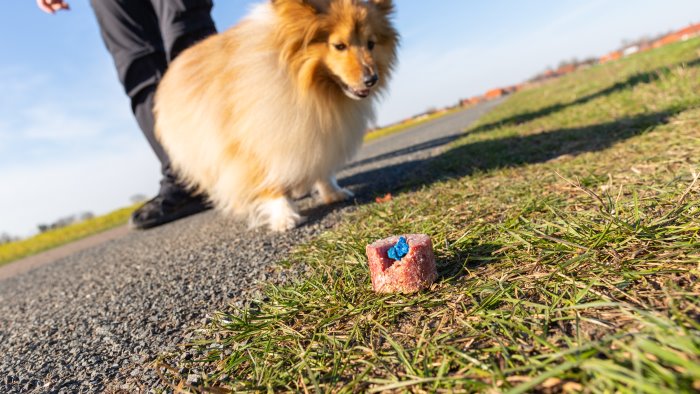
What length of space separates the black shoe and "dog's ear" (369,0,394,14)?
2.73 metres

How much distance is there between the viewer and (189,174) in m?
3.95

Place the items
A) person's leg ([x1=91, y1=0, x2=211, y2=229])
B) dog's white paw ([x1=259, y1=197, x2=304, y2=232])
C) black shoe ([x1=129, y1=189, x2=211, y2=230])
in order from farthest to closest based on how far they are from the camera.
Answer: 1. black shoe ([x1=129, y1=189, x2=211, y2=230])
2. person's leg ([x1=91, y1=0, x2=211, y2=229])
3. dog's white paw ([x1=259, y1=197, x2=304, y2=232])

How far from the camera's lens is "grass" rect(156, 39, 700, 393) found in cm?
82

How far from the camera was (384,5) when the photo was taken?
3.56m

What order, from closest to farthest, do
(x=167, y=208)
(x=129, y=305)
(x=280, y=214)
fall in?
(x=129, y=305)
(x=280, y=214)
(x=167, y=208)

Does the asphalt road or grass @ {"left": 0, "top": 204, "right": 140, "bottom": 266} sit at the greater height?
grass @ {"left": 0, "top": 204, "right": 140, "bottom": 266}

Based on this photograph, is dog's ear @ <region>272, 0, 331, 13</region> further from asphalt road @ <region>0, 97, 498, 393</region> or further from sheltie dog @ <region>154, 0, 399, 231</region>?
asphalt road @ <region>0, 97, 498, 393</region>

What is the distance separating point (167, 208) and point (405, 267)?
3.98 metres

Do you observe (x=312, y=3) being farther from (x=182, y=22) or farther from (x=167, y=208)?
(x=167, y=208)

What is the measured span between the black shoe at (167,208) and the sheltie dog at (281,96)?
4.13ft

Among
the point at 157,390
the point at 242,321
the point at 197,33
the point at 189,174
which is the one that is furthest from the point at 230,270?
the point at 197,33

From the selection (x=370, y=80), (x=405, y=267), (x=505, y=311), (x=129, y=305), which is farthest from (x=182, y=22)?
(x=505, y=311)

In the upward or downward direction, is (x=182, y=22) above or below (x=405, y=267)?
above

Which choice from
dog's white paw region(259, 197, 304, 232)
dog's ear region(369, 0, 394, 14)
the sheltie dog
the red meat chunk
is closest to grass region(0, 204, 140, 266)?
the sheltie dog
